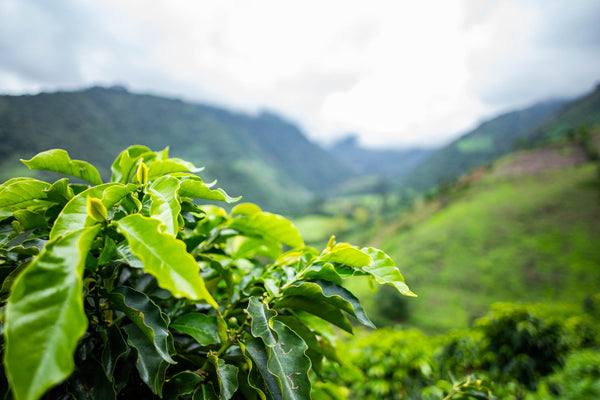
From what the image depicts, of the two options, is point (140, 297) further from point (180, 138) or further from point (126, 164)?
point (180, 138)

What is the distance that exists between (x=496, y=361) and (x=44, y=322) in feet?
17.5

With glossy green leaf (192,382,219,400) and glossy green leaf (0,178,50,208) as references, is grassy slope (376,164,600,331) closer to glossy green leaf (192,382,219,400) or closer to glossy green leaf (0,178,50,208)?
glossy green leaf (192,382,219,400)

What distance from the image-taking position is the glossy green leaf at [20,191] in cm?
73

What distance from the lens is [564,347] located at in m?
4.15

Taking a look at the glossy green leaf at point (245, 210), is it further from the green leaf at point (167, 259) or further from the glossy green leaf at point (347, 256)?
the green leaf at point (167, 259)

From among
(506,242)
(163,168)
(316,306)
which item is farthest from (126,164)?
(506,242)

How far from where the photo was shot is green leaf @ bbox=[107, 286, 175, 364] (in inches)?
23.8

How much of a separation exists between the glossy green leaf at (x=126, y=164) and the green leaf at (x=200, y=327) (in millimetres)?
495

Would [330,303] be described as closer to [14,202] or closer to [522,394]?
[14,202]

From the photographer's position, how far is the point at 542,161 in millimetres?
46688

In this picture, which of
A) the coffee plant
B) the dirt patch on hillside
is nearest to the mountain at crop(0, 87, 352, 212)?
the coffee plant

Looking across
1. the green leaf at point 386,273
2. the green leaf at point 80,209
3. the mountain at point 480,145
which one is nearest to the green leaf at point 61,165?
the green leaf at point 80,209

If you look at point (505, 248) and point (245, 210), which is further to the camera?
point (505, 248)

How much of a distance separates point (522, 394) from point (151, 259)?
486 centimetres
